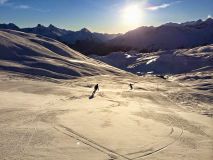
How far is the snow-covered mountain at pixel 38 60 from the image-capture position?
64.2 m

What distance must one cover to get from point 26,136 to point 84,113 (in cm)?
923

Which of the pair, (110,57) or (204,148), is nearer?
(204,148)

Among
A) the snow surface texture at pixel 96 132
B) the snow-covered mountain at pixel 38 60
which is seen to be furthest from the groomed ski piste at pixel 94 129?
the snow-covered mountain at pixel 38 60

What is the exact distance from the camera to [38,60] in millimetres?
71750

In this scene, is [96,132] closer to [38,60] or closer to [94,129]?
[94,129]

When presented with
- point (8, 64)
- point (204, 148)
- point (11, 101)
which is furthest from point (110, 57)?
point (204, 148)

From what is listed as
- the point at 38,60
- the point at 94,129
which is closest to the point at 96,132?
the point at 94,129

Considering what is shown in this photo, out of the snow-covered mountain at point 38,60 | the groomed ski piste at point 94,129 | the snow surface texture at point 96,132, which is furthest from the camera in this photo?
the snow-covered mountain at point 38,60

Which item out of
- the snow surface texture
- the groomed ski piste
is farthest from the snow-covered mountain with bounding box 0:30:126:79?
the snow surface texture

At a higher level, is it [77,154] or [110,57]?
[110,57]

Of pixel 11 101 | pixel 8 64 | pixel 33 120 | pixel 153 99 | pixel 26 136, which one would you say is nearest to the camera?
pixel 26 136

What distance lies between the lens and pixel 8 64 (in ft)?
211

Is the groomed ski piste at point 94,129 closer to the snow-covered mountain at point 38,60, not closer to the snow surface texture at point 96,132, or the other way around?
the snow surface texture at point 96,132

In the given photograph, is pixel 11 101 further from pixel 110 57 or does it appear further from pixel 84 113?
pixel 110 57
